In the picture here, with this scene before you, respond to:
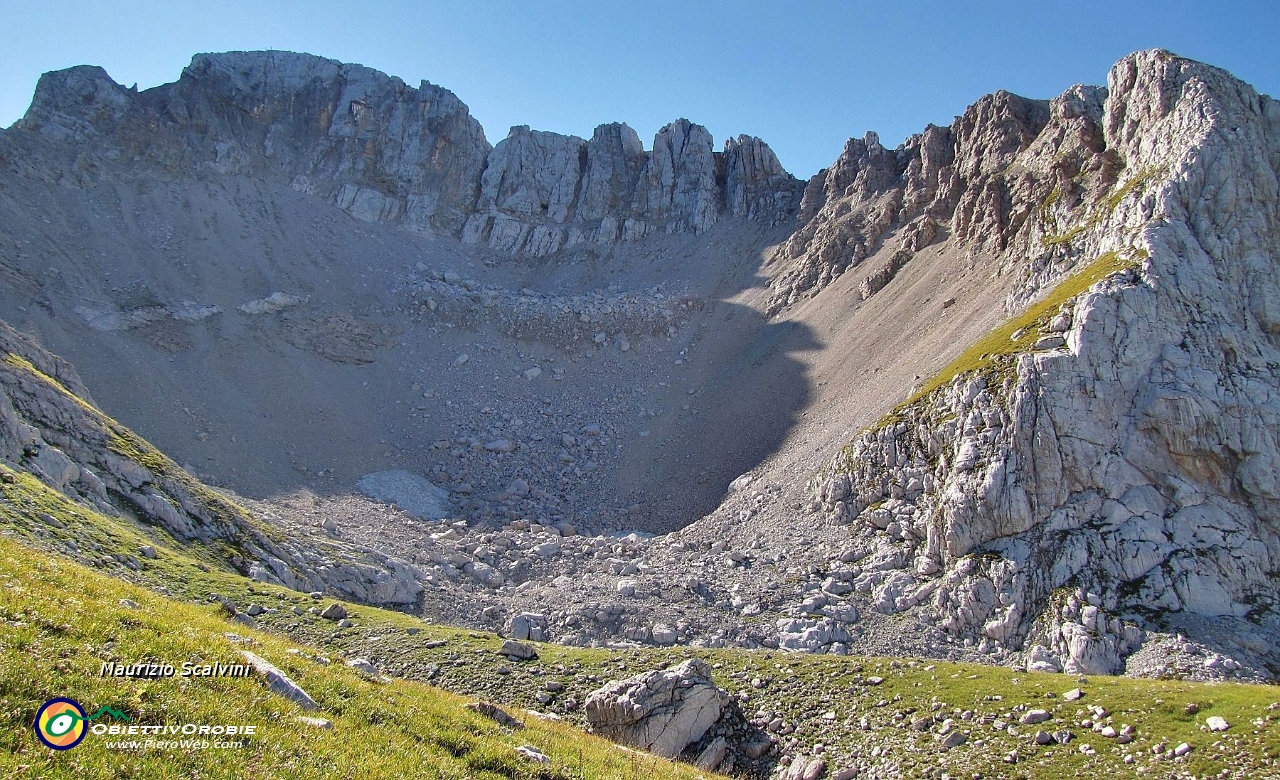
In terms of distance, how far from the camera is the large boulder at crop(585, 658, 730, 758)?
70.7 ft

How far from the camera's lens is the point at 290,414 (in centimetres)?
6800

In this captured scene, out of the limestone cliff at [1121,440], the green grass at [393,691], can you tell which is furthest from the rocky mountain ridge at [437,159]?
the green grass at [393,691]

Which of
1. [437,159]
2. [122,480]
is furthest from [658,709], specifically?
[437,159]

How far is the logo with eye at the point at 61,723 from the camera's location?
812cm

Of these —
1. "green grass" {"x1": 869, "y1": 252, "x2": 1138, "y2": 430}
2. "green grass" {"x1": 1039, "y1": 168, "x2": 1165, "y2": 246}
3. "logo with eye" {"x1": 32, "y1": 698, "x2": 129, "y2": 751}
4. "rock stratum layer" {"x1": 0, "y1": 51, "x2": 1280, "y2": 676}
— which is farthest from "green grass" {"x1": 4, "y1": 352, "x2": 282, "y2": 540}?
"green grass" {"x1": 1039, "y1": 168, "x2": 1165, "y2": 246}

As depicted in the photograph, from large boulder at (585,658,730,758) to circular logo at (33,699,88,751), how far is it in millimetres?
15489

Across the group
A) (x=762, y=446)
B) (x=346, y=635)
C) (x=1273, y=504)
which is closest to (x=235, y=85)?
(x=762, y=446)

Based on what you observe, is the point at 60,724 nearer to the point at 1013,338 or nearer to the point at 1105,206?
the point at 1013,338

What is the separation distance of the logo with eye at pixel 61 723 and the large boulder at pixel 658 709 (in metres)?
15.5

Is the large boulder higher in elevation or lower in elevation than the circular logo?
lower

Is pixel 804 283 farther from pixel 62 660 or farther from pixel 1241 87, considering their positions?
pixel 62 660

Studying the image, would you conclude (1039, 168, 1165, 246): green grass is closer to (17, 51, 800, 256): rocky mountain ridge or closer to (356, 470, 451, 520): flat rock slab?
(17, 51, 800, 256): rocky mountain ridge

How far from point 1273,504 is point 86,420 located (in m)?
57.9

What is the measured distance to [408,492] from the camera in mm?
61062
